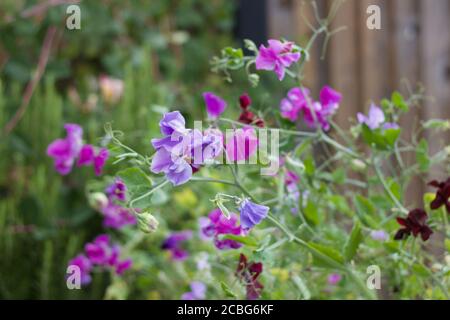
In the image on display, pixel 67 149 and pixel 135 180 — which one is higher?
pixel 67 149

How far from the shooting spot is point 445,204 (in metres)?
0.75

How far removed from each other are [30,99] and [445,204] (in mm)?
1348

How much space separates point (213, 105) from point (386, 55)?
1551 mm

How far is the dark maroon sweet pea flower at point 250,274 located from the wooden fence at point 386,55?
→ 48.5 inches

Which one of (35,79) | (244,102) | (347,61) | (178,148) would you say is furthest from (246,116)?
(347,61)

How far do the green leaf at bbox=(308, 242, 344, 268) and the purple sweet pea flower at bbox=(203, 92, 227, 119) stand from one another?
18 cm

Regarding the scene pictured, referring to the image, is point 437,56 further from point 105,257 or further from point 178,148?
point 178,148

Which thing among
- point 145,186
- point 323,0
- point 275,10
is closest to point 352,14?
point 323,0

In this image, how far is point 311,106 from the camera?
2.84 ft

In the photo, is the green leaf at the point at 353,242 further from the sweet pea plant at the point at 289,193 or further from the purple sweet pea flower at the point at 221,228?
the purple sweet pea flower at the point at 221,228

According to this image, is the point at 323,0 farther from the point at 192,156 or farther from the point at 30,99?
the point at 192,156

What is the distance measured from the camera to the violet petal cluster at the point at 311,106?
0.87 m

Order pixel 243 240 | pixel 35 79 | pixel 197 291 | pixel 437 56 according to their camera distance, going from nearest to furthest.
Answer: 1. pixel 243 240
2. pixel 197 291
3. pixel 35 79
4. pixel 437 56

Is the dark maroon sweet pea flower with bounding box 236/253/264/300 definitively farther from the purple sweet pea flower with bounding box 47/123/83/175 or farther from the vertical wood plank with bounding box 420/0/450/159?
the vertical wood plank with bounding box 420/0/450/159
